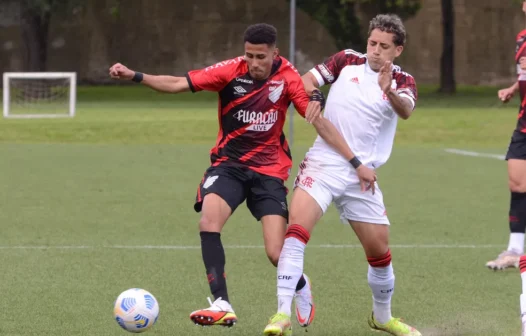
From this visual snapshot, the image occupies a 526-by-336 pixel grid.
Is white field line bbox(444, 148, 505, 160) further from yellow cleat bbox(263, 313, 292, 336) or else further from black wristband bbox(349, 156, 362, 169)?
yellow cleat bbox(263, 313, 292, 336)

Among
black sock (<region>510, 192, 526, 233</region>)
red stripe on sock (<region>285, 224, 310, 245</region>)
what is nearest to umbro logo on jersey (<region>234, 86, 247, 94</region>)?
red stripe on sock (<region>285, 224, 310, 245</region>)

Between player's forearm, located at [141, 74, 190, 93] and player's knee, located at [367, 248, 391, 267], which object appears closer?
player's knee, located at [367, 248, 391, 267]

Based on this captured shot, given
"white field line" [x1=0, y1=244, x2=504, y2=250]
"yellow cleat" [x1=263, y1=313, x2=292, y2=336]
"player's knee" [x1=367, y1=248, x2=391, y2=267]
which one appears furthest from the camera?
"white field line" [x1=0, y1=244, x2=504, y2=250]

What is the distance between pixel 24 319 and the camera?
21.4 ft

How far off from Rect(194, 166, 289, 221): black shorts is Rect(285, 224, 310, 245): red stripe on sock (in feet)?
1.07

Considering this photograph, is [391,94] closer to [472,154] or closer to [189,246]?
[189,246]

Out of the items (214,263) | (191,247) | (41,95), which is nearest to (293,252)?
(214,263)

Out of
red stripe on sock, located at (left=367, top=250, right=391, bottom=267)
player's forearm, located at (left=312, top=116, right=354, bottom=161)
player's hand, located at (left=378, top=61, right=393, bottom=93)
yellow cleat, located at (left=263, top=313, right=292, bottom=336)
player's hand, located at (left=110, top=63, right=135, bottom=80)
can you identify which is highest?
player's hand, located at (left=378, top=61, right=393, bottom=93)

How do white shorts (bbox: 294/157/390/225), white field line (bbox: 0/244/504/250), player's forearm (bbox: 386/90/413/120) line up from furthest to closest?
white field line (bbox: 0/244/504/250)
white shorts (bbox: 294/157/390/225)
player's forearm (bbox: 386/90/413/120)


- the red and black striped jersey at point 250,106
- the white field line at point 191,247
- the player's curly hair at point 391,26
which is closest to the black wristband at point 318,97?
the red and black striped jersey at point 250,106

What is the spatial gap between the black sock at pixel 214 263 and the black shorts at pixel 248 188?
0.26 metres

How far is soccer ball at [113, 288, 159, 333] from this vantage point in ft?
19.2

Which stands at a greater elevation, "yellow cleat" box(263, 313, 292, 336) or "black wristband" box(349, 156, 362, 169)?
"black wristband" box(349, 156, 362, 169)

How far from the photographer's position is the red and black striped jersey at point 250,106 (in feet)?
21.1
